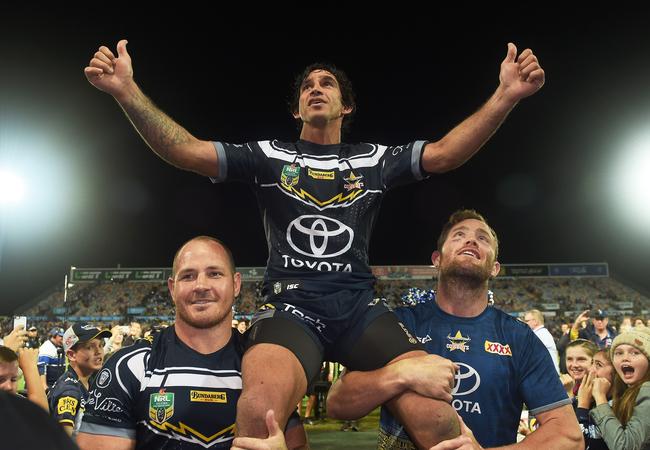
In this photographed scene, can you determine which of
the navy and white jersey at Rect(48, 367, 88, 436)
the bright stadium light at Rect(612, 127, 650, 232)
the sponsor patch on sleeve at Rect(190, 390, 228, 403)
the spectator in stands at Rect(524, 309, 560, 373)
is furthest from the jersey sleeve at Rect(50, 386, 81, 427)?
the bright stadium light at Rect(612, 127, 650, 232)

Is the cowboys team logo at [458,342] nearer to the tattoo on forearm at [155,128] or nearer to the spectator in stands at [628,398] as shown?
the spectator in stands at [628,398]

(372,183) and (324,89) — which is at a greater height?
(324,89)

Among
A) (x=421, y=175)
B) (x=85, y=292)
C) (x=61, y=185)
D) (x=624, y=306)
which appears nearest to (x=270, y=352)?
(x=421, y=175)

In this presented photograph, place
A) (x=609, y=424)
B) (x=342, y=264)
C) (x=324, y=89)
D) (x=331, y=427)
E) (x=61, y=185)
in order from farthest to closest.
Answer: (x=61, y=185)
(x=331, y=427)
(x=609, y=424)
(x=324, y=89)
(x=342, y=264)

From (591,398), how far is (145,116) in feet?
14.3

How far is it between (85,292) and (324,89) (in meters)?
39.6

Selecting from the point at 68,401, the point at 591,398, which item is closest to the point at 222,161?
the point at 68,401

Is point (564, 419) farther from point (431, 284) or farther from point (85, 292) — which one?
point (85, 292)

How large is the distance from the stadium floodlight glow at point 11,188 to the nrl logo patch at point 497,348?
28.4m

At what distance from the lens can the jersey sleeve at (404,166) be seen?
3.21 metres

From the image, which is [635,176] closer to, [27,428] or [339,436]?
[339,436]

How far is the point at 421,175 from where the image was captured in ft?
10.6

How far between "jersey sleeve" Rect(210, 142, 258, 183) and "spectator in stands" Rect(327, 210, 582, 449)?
48.9 inches

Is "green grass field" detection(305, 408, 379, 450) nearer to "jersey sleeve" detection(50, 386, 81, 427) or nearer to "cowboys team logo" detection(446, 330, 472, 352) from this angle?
"jersey sleeve" detection(50, 386, 81, 427)
